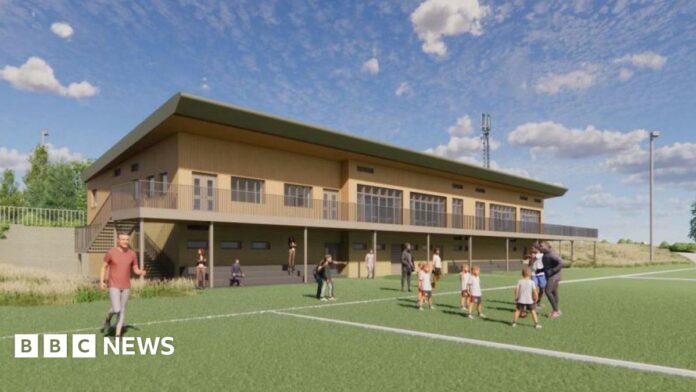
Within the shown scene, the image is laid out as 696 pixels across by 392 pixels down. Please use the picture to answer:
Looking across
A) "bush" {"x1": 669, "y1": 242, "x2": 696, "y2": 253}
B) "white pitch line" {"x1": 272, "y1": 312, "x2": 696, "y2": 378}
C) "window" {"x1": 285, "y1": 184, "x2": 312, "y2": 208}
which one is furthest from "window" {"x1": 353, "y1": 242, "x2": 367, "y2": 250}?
"bush" {"x1": 669, "y1": 242, "x2": 696, "y2": 253}

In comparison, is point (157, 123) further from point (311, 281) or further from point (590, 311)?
point (590, 311)

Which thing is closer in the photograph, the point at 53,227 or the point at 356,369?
the point at 356,369

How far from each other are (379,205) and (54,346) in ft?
74.6

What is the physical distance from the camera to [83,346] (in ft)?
26.0

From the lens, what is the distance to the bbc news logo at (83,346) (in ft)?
24.4

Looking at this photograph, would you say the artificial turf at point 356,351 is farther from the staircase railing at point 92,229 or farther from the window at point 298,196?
the window at point 298,196

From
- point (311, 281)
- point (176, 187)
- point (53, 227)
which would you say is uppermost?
point (176, 187)

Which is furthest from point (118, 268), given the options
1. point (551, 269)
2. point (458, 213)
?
point (458, 213)

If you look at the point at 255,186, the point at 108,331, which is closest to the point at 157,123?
the point at 255,186

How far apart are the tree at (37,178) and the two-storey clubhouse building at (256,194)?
65.4ft

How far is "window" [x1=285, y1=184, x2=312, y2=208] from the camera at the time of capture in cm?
2481

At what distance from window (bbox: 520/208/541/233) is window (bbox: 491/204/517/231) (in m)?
1.35

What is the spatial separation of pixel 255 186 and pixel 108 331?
49.6 feet

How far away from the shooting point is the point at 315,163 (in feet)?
86.8
